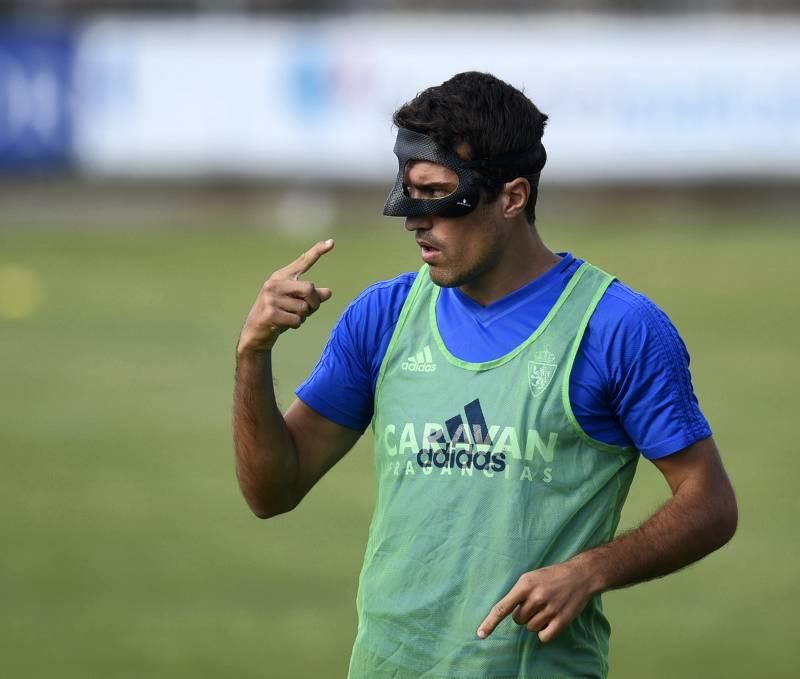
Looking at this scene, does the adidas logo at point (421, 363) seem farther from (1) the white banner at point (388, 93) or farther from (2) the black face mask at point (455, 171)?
(1) the white banner at point (388, 93)

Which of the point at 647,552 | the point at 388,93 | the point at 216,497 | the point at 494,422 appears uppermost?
the point at 494,422

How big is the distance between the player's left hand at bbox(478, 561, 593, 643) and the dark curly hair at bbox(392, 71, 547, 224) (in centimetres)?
98

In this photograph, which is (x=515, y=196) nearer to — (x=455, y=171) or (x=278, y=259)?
(x=455, y=171)

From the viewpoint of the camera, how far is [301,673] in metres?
7.96

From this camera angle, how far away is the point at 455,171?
420 centimetres

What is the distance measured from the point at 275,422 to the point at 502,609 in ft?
2.55

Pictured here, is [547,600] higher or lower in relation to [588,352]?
lower

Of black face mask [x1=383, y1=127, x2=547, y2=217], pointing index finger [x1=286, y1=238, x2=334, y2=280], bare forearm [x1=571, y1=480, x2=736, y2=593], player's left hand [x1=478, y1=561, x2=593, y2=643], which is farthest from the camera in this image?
black face mask [x1=383, y1=127, x2=547, y2=217]

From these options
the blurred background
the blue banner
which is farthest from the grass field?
the blue banner

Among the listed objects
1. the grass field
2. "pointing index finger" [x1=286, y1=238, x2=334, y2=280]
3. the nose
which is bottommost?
the grass field

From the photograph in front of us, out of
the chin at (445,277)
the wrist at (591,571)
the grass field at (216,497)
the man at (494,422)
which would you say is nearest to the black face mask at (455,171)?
the man at (494,422)

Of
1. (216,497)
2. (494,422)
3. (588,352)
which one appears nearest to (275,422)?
(494,422)

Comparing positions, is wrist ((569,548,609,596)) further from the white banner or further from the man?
the white banner

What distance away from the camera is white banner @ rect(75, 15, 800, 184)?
24.5 metres
